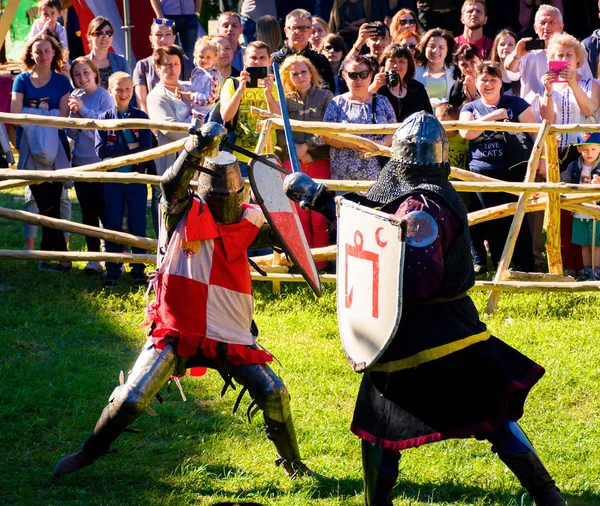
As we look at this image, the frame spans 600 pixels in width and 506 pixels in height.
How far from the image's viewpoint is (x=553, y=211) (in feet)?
22.9

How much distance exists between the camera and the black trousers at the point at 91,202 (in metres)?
7.75

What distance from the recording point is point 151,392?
4398 millimetres

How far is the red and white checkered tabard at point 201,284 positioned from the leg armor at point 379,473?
840mm

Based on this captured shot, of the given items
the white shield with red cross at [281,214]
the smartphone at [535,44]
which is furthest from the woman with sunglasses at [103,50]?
the white shield with red cross at [281,214]

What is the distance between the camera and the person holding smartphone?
807 cm

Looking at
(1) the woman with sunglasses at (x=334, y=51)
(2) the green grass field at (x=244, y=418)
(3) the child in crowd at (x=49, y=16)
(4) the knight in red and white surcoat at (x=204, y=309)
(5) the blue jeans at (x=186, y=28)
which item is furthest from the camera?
(5) the blue jeans at (x=186, y=28)

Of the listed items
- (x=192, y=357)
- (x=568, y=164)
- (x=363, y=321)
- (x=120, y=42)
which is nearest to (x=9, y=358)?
(x=192, y=357)

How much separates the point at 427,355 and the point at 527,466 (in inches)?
21.6

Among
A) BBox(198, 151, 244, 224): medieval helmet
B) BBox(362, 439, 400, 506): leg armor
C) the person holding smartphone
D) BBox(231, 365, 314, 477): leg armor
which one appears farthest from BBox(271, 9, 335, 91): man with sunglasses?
BBox(362, 439, 400, 506): leg armor

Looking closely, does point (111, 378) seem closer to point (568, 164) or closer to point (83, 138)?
point (83, 138)

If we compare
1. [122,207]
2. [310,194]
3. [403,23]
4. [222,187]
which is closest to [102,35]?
[122,207]

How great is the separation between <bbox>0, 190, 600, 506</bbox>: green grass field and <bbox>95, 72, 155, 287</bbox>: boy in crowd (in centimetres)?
25

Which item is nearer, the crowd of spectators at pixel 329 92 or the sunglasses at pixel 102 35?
the crowd of spectators at pixel 329 92

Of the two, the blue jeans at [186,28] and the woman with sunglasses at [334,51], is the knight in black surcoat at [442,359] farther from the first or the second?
the blue jeans at [186,28]
